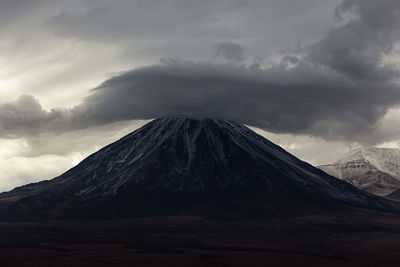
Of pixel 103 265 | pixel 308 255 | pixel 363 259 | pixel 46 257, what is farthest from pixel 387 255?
pixel 46 257

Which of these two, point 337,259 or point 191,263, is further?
point 337,259

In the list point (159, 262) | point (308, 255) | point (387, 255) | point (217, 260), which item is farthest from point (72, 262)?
point (387, 255)

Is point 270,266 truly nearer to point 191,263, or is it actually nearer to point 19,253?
point 191,263

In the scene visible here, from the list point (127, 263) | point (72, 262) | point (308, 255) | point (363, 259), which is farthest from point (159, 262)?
point (363, 259)

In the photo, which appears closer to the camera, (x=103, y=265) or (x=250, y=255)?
(x=103, y=265)

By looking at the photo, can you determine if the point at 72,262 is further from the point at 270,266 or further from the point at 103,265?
the point at 270,266

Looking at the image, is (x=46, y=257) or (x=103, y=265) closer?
(x=103, y=265)

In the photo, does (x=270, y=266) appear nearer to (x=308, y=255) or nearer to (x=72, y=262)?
(x=308, y=255)
